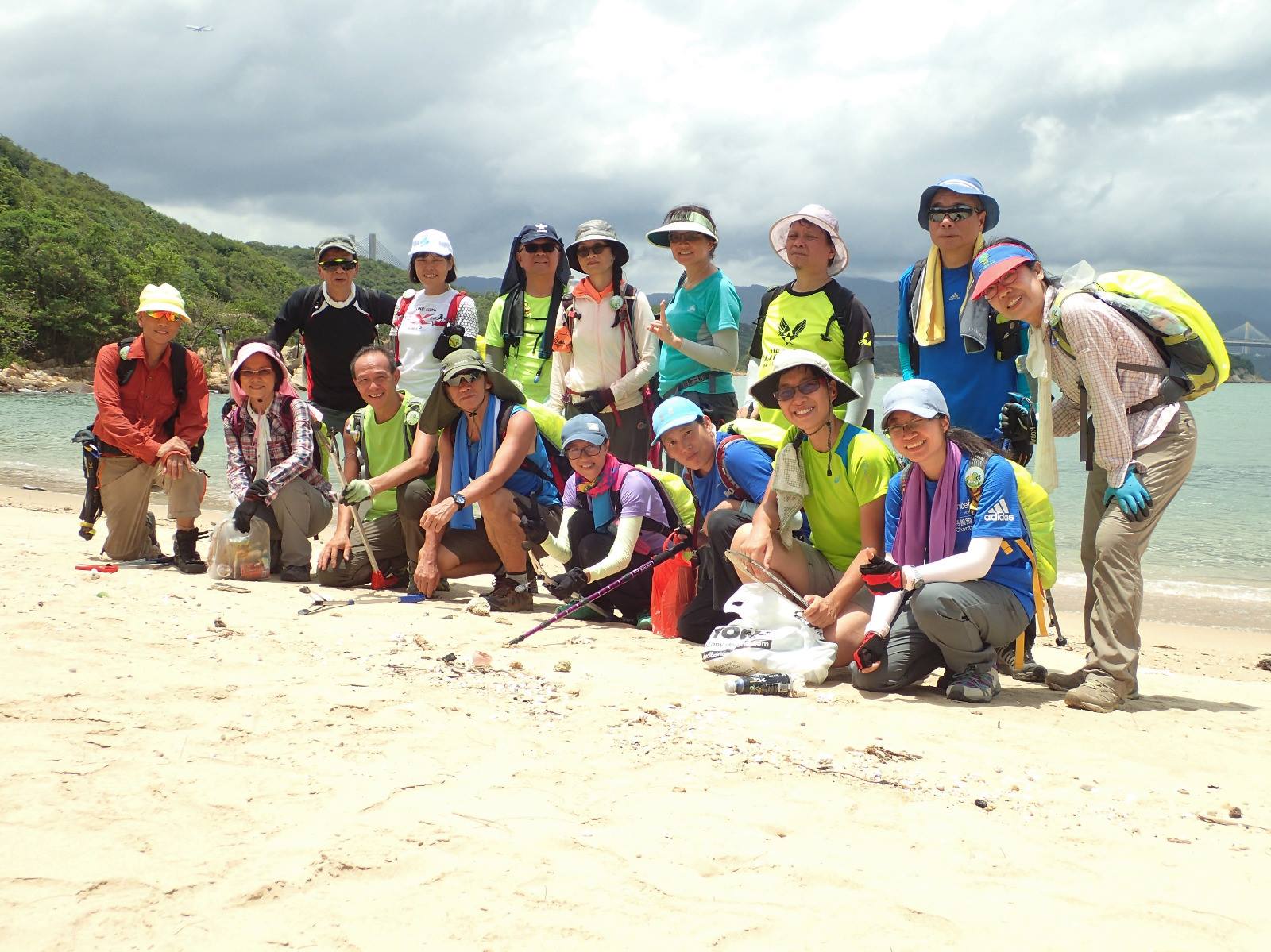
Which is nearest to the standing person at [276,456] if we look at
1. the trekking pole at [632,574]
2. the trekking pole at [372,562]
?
the trekking pole at [372,562]

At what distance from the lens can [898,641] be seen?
412cm

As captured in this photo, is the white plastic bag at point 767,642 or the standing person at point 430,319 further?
the standing person at point 430,319

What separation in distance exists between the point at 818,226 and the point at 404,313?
8.67ft

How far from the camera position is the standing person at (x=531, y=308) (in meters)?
6.02

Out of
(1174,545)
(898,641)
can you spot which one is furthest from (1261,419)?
(898,641)

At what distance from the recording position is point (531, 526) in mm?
5574

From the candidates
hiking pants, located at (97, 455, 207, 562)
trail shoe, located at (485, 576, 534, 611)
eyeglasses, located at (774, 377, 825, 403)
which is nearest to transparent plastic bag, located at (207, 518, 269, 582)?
hiking pants, located at (97, 455, 207, 562)

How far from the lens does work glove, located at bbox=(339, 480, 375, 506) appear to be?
5.73 meters

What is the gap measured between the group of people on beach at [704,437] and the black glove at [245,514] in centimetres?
1

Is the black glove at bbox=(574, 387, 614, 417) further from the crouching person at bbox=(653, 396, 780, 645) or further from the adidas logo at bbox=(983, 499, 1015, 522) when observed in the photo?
the adidas logo at bbox=(983, 499, 1015, 522)

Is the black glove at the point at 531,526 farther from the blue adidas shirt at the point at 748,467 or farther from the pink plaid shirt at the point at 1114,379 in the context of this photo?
the pink plaid shirt at the point at 1114,379

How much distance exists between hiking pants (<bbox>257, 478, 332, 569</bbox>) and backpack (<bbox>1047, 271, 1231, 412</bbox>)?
4.28 m

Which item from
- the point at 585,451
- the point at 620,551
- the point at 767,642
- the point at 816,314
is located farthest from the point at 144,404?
the point at 767,642

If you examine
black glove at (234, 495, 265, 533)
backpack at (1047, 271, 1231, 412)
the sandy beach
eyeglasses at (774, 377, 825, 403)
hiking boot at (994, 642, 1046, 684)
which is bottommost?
the sandy beach
